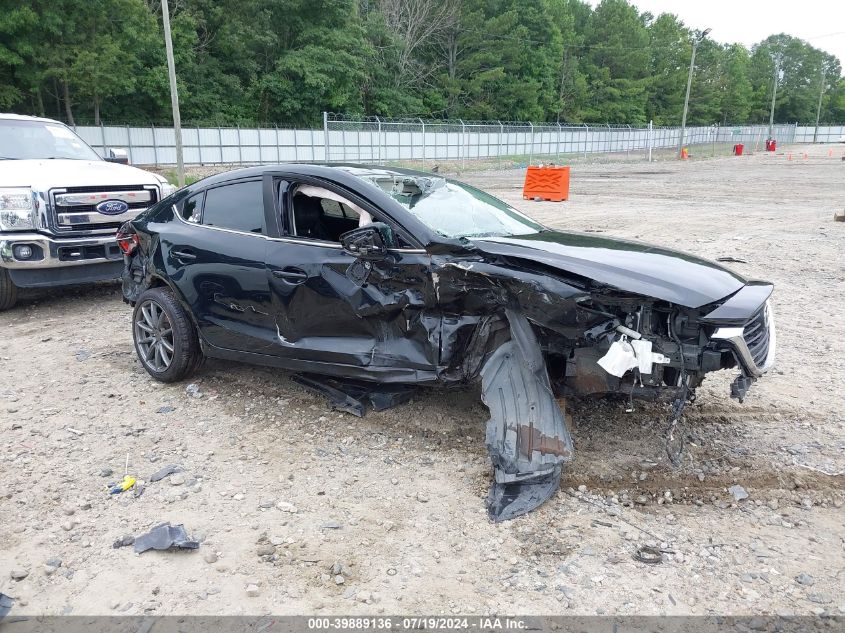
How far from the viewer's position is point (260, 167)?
191 inches

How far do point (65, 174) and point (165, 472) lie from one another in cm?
508

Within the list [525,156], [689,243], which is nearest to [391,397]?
[689,243]

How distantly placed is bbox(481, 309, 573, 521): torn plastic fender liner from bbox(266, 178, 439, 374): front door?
44 centimetres

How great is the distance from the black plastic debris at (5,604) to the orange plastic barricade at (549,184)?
58.7ft

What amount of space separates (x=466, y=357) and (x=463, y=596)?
1.44m

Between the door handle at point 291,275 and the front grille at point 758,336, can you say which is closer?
the front grille at point 758,336

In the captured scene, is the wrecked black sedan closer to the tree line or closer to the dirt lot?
the dirt lot

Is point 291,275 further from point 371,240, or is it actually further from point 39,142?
point 39,142

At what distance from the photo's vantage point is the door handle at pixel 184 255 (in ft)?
16.4

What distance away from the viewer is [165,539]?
10.7ft

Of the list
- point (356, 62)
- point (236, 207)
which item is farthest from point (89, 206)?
point (356, 62)

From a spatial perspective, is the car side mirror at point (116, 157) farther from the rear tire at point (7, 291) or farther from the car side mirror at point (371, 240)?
the car side mirror at point (371, 240)

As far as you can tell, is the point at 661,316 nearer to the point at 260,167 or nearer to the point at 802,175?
the point at 260,167

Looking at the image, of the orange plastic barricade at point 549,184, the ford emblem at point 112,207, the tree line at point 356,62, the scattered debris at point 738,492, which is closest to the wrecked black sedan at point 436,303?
the scattered debris at point 738,492
